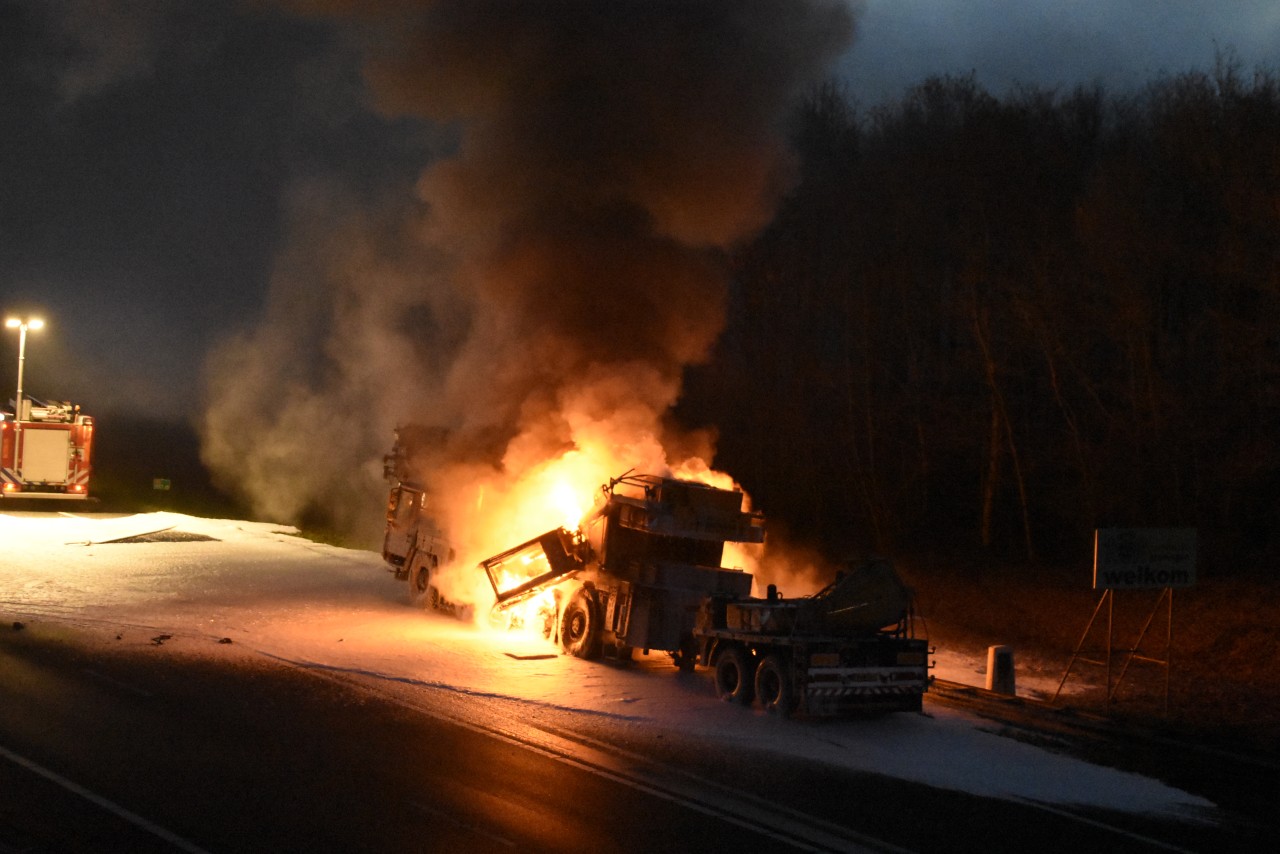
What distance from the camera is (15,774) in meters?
8.96

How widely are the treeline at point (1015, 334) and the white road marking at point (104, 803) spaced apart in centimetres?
2079

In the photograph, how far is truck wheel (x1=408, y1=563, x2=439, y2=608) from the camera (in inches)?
766

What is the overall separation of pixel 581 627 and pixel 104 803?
26.6ft

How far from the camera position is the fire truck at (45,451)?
2661 centimetres

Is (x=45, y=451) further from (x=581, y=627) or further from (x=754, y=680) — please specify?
(x=754, y=680)

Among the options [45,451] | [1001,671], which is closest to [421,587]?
[1001,671]

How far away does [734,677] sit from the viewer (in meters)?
13.5

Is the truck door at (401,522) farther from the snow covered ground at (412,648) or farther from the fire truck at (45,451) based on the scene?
the fire truck at (45,451)

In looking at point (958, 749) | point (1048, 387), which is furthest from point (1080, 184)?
point (958, 749)

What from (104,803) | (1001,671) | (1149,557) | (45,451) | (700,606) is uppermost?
(45,451)

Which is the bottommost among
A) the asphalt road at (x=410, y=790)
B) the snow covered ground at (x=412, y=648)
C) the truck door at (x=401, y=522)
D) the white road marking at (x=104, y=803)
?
the white road marking at (x=104, y=803)

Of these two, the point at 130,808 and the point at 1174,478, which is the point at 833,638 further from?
the point at 1174,478

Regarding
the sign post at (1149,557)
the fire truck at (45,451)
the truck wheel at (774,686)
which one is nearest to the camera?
the truck wheel at (774,686)

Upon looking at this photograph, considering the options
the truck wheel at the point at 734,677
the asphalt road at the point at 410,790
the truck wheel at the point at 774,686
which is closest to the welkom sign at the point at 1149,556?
the truck wheel at the point at 774,686
